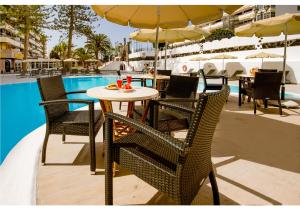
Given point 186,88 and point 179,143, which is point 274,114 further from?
point 179,143

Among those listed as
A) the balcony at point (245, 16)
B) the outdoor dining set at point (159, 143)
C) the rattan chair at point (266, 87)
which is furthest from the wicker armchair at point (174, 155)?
the balcony at point (245, 16)

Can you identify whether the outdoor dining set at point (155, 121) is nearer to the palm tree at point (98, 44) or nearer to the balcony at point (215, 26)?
the balcony at point (215, 26)

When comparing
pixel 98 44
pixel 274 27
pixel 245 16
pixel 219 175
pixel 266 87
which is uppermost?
pixel 245 16

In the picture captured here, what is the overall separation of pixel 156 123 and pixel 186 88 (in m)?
1.09

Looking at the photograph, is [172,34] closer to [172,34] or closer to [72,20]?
[172,34]

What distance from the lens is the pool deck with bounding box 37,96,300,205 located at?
199cm

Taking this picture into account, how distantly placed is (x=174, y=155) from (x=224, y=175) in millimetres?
1041

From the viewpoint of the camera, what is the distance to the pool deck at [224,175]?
6.54 ft

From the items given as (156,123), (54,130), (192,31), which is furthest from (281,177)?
(192,31)

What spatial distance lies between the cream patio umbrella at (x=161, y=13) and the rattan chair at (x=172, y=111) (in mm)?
1218

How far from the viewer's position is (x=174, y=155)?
164cm

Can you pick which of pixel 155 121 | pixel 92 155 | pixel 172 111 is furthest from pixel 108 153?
pixel 172 111

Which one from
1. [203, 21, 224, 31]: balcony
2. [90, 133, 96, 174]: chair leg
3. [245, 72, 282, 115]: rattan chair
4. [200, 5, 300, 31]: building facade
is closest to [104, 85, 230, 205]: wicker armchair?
[90, 133, 96, 174]: chair leg

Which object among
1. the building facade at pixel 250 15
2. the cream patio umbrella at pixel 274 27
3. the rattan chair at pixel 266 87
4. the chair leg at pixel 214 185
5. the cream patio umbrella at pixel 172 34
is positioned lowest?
the chair leg at pixel 214 185
